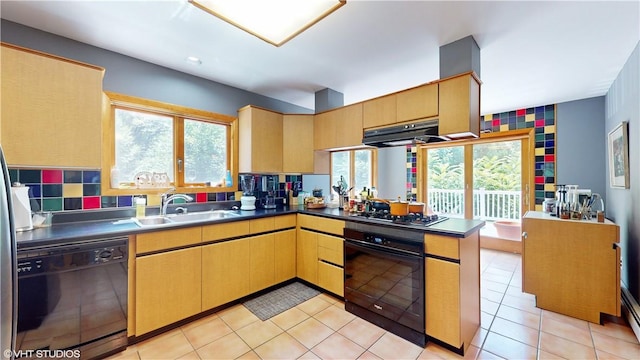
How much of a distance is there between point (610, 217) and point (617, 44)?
212 cm

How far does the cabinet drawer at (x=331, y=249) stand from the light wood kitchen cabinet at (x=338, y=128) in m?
1.11

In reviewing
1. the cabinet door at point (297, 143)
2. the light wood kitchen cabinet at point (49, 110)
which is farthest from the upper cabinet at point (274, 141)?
the light wood kitchen cabinet at point (49, 110)

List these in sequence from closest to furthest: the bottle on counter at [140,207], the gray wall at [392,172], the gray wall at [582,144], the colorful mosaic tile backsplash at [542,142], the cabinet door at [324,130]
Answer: the bottle on counter at [140,207]
the cabinet door at [324,130]
the gray wall at [582,144]
the colorful mosaic tile backsplash at [542,142]
the gray wall at [392,172]

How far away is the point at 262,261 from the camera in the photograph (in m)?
2.60

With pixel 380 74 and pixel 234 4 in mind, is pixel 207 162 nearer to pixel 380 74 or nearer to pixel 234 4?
pixel 234 4

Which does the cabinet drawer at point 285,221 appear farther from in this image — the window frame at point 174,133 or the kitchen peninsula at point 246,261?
the window frame at point 174,133

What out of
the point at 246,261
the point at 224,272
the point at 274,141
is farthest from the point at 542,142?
the point at 224,272

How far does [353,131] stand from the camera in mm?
2889

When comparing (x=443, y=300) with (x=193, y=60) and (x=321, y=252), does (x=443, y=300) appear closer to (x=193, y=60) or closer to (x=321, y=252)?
(x=321, y=252)

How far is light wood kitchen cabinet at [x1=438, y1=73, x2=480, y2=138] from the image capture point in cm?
201

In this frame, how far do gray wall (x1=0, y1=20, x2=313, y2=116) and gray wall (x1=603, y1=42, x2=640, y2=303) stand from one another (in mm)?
3829

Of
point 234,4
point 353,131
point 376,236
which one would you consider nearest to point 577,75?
point 353,131

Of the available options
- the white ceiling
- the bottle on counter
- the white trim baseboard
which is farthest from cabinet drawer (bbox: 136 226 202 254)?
the white trim baseboard

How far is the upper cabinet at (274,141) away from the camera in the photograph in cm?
299
